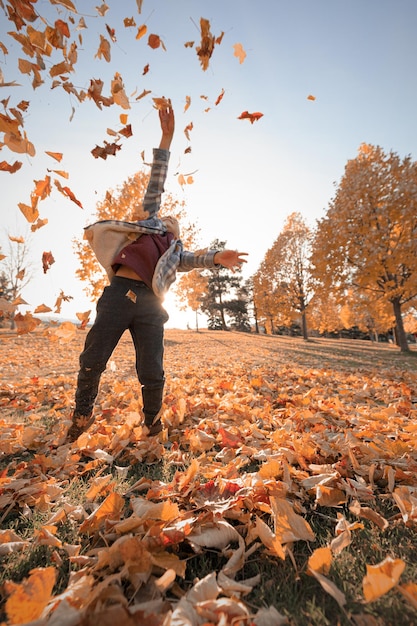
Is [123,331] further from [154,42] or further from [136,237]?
[154,42]

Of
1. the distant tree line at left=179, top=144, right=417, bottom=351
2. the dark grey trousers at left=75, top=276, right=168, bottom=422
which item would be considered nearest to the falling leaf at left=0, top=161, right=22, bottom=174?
the dark grey trousers at left=75, top=276, right=168, bottom=422

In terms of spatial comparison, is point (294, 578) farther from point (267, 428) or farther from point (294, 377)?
point (294, 377)

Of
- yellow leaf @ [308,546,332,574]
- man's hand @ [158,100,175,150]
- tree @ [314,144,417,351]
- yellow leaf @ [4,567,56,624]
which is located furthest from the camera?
tree @ [314,144,417,351]

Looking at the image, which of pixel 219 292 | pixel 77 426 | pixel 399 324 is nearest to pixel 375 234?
pixel 399 324

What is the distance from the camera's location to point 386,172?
12141 mm

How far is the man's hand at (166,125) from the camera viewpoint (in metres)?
2.60

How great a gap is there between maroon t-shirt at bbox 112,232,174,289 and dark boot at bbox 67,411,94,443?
3.73 ft

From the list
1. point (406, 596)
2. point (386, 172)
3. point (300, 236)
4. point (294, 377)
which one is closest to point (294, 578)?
point (406, 596)

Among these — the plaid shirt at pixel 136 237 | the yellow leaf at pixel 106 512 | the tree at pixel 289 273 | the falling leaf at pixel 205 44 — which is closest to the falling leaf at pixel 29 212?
the plaid shirt at pixel 136 237

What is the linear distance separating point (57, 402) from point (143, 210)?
8.70 feet

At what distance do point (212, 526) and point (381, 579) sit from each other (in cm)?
60

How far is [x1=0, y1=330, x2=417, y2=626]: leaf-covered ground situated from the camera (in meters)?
0.88

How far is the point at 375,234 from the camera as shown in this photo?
1138cm

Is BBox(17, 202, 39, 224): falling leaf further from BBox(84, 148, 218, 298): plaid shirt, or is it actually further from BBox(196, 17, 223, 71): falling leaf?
BBox(196, 17, 223, 71): falling leaf
